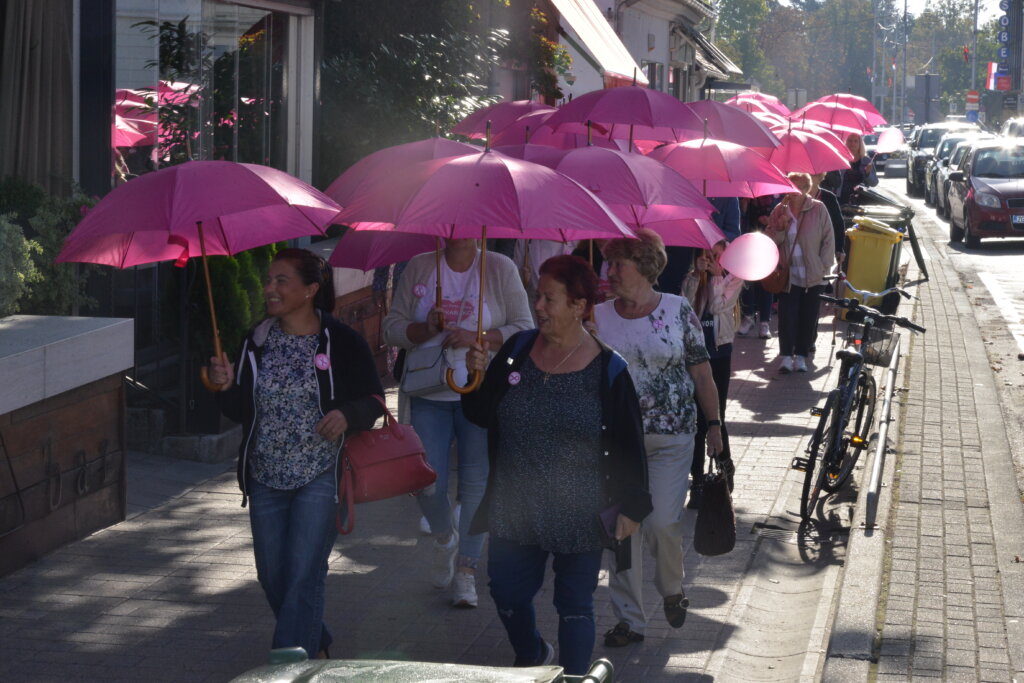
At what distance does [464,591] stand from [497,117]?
7.01 meters

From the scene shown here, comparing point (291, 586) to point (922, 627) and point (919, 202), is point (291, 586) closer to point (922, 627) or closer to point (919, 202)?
point (922, 627)

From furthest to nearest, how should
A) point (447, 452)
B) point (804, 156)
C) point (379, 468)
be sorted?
1. point (804, 156)
2. point (447, 452)
3. point (379, 468)

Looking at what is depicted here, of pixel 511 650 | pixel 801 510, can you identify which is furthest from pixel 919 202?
pixel 511 650

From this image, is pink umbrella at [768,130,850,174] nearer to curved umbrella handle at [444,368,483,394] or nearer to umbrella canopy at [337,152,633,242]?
umbrella canopy at [337,152,633,242]

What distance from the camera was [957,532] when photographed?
7906 millimetres

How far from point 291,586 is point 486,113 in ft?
27.7

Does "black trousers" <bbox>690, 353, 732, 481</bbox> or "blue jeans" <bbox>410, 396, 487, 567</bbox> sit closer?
"blue jeans" <bbox>410, 396, 487, 567</bbox>

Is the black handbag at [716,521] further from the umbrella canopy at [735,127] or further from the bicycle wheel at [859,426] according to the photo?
the umbrella canopy at [735,127]

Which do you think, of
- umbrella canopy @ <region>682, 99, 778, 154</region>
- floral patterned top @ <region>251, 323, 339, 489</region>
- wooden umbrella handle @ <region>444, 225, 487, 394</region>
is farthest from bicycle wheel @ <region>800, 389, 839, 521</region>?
umbrella canopy @ <region>682, 99, 778, 154</region>

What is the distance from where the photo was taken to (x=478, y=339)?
6.20 m

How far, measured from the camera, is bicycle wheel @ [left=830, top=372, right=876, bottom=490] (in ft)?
29.3

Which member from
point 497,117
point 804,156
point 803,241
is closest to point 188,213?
point 497,117

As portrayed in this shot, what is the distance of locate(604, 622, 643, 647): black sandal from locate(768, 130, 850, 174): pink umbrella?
852cm

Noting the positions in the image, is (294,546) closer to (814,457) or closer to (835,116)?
(814,457)
